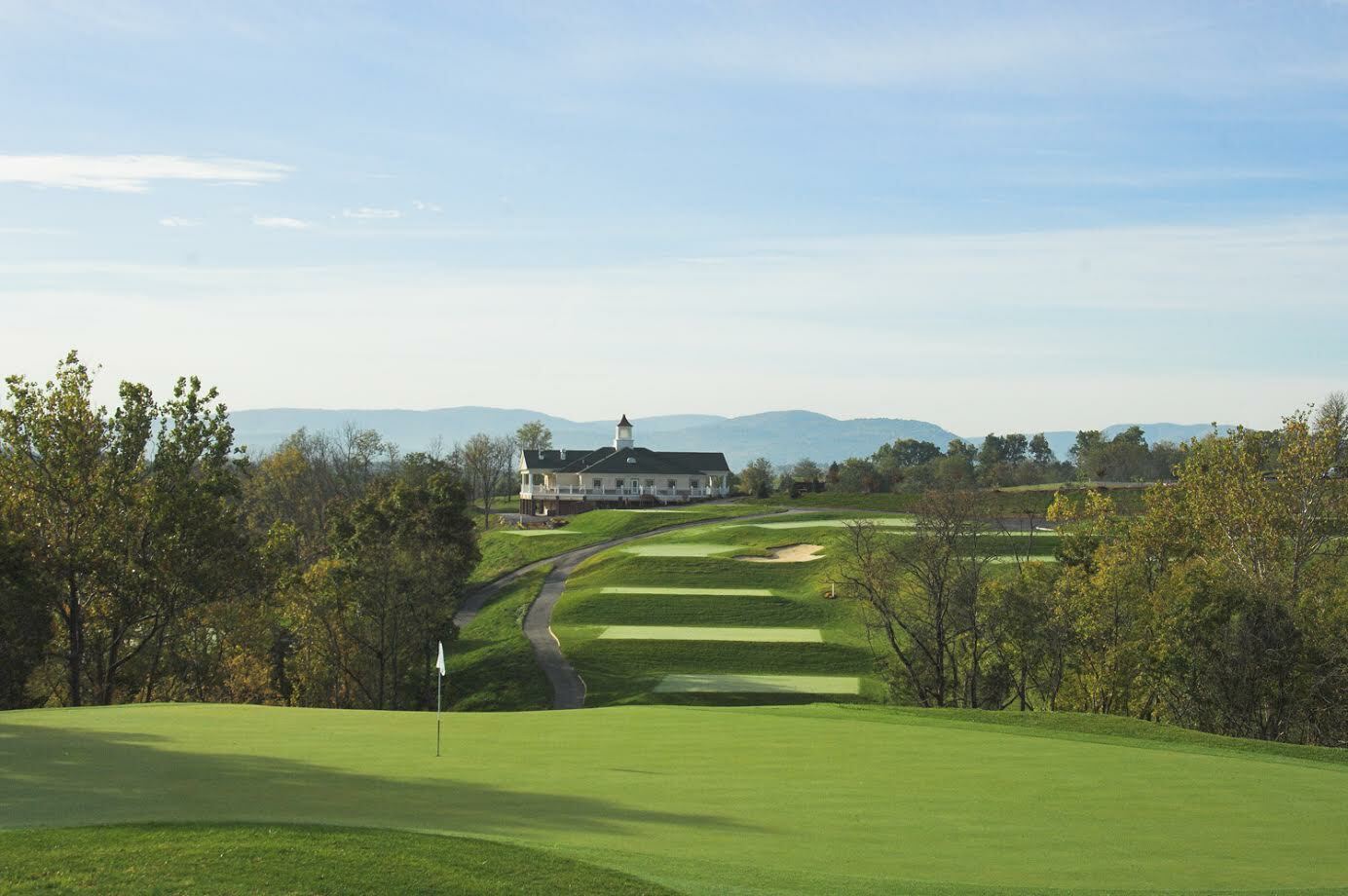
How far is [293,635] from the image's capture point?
5428cm

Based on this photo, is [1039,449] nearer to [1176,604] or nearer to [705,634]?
[705,634]

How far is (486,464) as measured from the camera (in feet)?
462

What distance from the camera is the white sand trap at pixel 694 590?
60.5 meters

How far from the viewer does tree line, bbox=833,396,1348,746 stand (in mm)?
33438

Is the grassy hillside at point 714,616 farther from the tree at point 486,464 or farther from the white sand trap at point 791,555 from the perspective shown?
the tree at point 486,464

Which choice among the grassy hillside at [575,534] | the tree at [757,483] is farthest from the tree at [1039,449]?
the grassy hillside at [575,534]

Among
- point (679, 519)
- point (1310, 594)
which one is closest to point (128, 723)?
point (1310, 594)

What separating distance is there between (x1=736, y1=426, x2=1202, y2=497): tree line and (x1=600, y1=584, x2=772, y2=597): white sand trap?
139 feet

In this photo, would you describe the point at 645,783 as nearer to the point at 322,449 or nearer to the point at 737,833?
the point at 737,833

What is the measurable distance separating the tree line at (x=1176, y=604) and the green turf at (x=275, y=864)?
89.2 ft

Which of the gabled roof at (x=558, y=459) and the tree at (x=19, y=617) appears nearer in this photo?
the tree at (x=19, y=617)

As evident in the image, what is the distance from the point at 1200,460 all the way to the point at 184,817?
40.9m

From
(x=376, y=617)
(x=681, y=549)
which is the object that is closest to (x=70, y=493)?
(x=376, y=617)

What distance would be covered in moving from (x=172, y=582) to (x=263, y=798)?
96.7 feet
